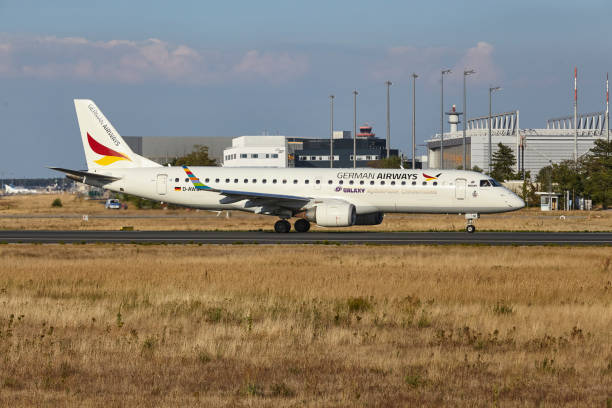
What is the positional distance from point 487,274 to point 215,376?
1435cm

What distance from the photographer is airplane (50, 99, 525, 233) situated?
43062 mm

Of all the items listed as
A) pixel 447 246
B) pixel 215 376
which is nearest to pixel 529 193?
pixel 447 246

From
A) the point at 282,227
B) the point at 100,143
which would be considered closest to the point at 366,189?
the point at 282,227

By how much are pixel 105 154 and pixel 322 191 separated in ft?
44.8

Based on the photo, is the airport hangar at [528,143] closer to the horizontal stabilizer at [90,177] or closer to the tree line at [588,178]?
the tree line at [588,178]

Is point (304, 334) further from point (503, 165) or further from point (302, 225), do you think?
point (503, 165)

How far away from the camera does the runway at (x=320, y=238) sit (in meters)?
37.5

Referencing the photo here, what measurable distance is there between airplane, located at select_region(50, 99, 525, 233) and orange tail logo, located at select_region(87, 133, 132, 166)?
150 cm

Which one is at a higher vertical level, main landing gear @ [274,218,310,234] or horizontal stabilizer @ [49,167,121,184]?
horizontal stabilizer @ [49,167,121,184]

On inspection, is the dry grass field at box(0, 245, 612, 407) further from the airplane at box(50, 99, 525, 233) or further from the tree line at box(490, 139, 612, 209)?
the tree line at box(490, 139, 612, 209)

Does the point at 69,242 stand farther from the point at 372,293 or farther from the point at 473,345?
the point at 473,345

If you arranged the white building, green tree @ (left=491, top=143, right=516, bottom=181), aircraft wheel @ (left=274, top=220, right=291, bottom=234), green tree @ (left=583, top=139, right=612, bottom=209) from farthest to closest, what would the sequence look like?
the white building, green tree @ (left=491, top=143, right=516, bottom=181), green tree @ (left=583, top=139, right=612, bottom=209), aircraft wheel @ (left=274, top=220, right=291, bottom=234)

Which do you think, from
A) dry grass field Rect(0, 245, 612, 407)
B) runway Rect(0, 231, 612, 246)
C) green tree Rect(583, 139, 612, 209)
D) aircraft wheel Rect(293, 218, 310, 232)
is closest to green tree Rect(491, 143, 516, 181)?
green tree Rect(583, 139, 612, 209)

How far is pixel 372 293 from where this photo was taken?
19891 millimetres
